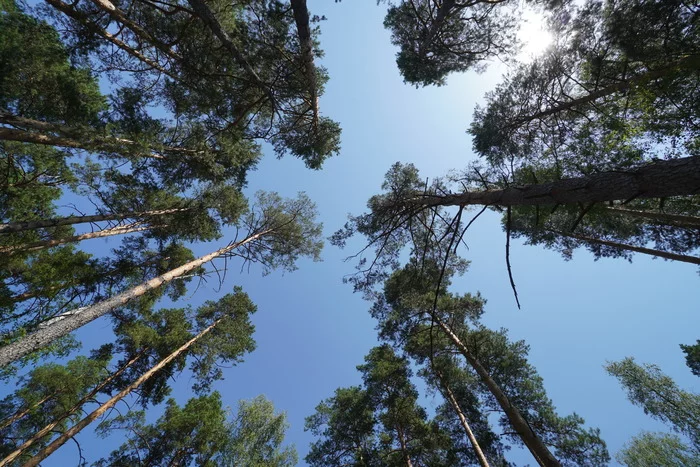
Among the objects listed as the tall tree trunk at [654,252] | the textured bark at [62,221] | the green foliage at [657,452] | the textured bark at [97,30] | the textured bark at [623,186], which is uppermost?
the textured bark at [97,30]

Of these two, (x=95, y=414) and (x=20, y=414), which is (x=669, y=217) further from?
(x=20, y=414)

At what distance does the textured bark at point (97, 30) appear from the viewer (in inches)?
251

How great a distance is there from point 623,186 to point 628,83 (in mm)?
7152

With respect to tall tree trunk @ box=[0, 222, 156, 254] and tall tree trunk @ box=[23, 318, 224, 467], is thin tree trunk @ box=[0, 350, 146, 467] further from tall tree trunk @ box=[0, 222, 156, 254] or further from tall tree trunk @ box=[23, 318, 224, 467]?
tall tree trunk @ box=[0, 222, 156, 254]

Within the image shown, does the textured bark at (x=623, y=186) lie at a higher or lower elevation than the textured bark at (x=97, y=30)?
lower

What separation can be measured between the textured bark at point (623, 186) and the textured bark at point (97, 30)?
8505 mm

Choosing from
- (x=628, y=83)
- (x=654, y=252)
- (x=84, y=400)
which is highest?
(x=84, y=400)

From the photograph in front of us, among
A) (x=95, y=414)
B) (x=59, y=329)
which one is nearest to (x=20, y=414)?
(x=95, y=414)

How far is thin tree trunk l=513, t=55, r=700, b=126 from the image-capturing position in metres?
5.46

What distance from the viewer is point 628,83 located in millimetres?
6953

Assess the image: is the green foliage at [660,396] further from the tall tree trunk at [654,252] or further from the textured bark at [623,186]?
the textured bark at [623,186]

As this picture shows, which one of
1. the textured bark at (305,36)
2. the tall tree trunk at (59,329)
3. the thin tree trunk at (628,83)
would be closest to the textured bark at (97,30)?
the textured bark at (305,36)

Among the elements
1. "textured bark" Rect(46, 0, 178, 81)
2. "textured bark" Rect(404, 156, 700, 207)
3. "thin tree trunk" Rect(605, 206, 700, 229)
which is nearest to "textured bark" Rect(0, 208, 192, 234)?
"textured bark" Rect(46, 0, 178, 81)

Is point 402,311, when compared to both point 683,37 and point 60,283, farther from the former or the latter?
point 60,283
